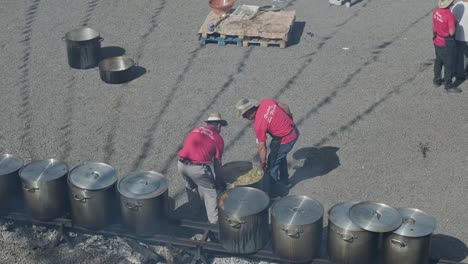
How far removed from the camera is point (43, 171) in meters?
11.2

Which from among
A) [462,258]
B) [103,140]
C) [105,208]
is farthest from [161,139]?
[462,258]

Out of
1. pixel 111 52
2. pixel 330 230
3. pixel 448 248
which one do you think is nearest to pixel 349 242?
pixel 330 230

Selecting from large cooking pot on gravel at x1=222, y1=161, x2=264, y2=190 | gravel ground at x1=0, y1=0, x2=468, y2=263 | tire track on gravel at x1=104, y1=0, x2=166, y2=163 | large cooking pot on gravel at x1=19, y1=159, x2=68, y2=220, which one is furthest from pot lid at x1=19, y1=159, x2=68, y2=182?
large cooking pot on gravel at x1=222, y1=161, x2=264, y2=190

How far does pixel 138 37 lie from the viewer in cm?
1786

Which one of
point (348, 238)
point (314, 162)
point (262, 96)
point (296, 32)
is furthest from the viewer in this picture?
point (296, 32)

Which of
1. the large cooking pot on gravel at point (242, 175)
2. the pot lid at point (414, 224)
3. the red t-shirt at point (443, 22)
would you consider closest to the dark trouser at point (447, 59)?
the red t-shirt at point (443, 22)

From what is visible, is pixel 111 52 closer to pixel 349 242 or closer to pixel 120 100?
pixel 120 100

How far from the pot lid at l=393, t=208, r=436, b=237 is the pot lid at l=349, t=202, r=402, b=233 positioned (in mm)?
109

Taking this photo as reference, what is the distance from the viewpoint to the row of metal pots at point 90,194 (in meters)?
10.6

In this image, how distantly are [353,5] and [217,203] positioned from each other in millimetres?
10059

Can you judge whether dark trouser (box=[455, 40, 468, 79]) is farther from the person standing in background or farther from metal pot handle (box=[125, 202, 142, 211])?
metal pot handle (box=[125, 202, 142, 211])

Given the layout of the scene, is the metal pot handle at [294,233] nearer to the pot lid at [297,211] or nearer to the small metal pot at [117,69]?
the pot lid at [297,211]

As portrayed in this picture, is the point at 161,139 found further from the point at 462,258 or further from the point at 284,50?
the point at 462,258

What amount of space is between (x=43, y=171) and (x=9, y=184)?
63 centimetres
